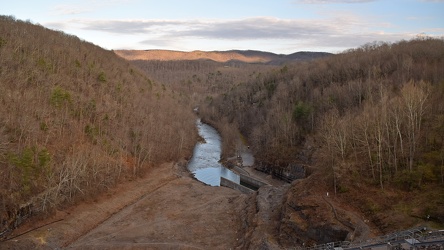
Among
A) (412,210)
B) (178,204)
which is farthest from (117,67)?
(412,210)

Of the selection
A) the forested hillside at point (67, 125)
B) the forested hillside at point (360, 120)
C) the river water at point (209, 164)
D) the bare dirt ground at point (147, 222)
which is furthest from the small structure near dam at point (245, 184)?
the forested hillside at point (67, 125)

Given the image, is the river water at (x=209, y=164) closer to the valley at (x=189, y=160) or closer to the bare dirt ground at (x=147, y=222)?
the valley at (x=189, y=160)

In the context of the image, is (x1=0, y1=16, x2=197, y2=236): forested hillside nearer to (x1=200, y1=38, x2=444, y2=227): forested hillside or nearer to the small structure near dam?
the small structure near dam

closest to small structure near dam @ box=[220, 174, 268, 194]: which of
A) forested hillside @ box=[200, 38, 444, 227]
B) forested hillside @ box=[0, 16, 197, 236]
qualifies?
forested hillside @ box=[200, 38, 444, 227]

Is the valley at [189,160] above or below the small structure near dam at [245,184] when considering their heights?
above

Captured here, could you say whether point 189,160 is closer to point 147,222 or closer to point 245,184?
point 245,184
